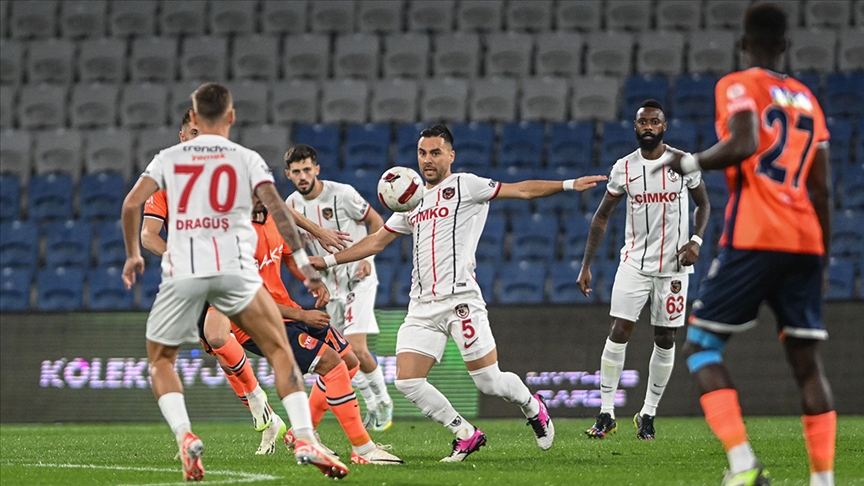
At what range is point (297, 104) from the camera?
19000 millimetres

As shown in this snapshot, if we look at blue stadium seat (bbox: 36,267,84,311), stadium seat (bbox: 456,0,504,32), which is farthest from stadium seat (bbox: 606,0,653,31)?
blue stadium seat (bbox: 36,267,84,311)

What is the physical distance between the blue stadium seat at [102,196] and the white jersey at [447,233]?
34.8 feet

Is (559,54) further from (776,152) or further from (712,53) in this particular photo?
(776,152)

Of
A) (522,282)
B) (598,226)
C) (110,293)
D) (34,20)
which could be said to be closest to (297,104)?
(110,293)

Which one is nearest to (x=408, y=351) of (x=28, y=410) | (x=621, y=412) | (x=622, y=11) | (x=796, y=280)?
(x=796, y=280)

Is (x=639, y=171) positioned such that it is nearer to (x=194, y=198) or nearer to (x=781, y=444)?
(x=781, y=444)

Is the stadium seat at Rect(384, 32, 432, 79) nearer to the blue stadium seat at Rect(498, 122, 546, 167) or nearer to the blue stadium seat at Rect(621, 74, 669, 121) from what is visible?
the blue stadium seat at Rect(498, 122, 546, 167)

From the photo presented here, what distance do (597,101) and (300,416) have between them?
12.9m

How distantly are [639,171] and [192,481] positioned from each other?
529cm

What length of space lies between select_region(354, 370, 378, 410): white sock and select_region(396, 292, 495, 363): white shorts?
3.90 metres

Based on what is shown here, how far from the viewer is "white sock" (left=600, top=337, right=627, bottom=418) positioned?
9.99 metres

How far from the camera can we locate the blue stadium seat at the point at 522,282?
1504 cm

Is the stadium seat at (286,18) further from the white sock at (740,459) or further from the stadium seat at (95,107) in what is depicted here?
the white sock at (740,459)

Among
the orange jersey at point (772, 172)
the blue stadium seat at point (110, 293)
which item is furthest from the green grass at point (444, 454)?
the blue stadium seat at point (110, 293)
